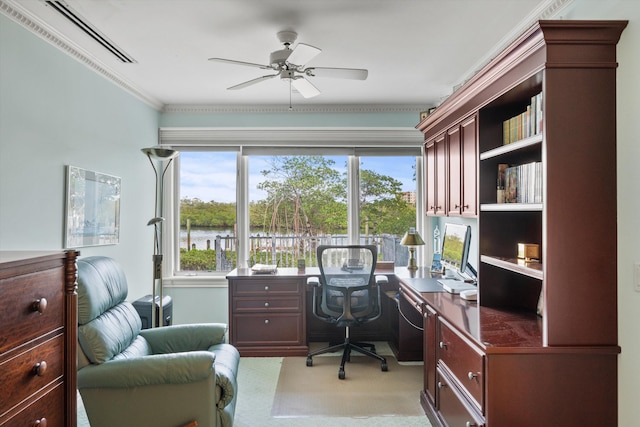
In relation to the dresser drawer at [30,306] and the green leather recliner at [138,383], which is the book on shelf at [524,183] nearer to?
the green leather recliner at [138,383]

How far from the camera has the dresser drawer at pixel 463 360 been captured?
5.58ft

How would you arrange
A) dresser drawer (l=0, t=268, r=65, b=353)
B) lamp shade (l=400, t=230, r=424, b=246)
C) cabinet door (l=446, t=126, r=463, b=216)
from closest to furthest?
dresser drawer (l=0, t=268, r=65, b=353)
cabinet door (l=446, t=126, r=463, b=216)
lamp shade (l=400, t=230, r=424, b=246)

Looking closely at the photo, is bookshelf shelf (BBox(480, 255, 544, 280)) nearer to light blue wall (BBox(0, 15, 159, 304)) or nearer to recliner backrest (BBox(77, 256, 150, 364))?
recliner backrest (BBox(77, 256, 150, 364))

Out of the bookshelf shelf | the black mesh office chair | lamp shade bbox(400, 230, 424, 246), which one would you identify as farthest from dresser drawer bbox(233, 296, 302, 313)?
the bookshelf shelf

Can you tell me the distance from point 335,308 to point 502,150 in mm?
1938

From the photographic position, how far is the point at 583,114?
1.64m

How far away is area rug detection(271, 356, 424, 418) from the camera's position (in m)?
2.65

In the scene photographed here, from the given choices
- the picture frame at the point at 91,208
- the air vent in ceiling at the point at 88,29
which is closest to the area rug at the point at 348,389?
the picture frame at the point at 91,208

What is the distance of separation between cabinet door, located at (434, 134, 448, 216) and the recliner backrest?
2.40 meters

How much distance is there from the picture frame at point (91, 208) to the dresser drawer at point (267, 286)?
1.18 m

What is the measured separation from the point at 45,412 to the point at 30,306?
0.40m

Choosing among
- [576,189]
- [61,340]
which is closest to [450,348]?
[576,189]

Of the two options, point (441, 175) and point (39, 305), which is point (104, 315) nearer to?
point (39, 305)

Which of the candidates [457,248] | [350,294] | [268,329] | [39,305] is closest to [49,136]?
[39,305]
